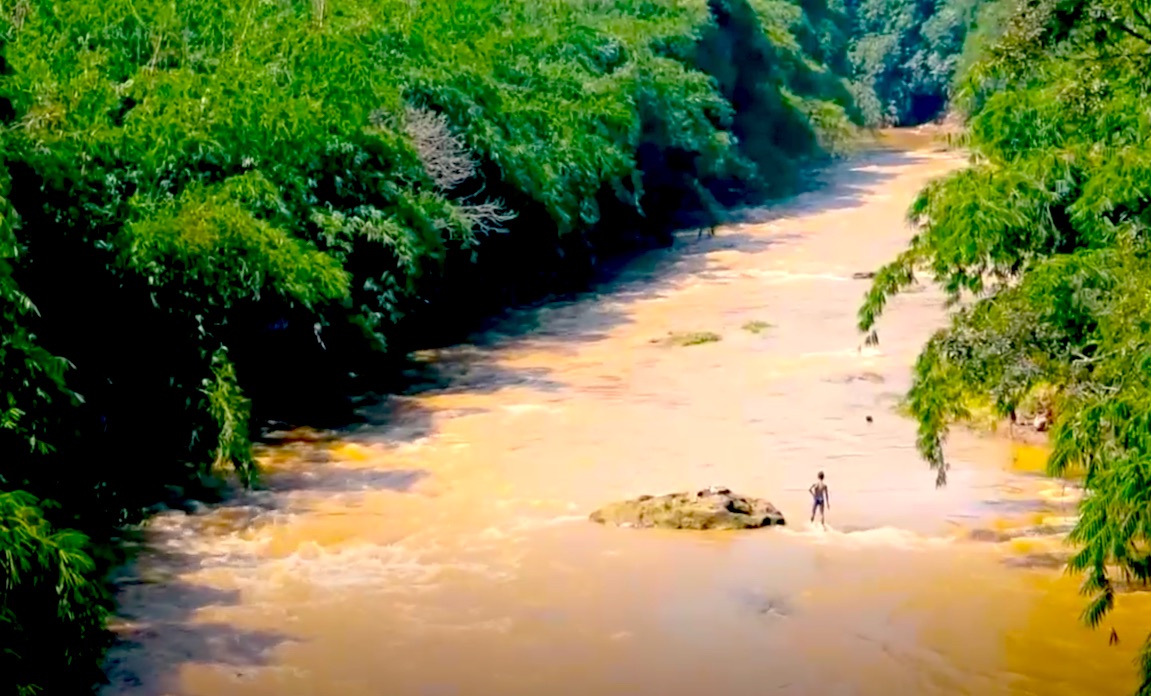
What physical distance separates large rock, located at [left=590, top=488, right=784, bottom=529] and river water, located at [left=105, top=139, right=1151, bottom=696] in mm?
308

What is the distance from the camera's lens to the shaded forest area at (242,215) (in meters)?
12.2

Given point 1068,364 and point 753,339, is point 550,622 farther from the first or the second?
point 753,339

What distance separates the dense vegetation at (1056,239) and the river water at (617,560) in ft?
5.90

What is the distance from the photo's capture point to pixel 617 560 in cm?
1669

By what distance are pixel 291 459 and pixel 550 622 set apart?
7.36 m

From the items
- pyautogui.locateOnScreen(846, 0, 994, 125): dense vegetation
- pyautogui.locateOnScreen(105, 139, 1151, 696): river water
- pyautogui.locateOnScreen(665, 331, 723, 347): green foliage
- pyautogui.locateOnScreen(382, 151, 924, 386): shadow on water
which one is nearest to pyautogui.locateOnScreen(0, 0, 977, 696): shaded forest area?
pyautogui.locateOnScreen(382, 151, 924, 386): shadow on water

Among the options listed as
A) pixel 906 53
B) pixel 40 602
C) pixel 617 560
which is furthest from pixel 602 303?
pixel 906 53

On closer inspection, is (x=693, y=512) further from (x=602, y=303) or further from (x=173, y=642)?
(x=602, y=303)

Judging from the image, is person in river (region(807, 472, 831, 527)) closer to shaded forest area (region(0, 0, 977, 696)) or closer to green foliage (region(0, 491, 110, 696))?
shaded forest area (region(0, 0, 977, 696))

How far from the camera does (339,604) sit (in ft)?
50.2

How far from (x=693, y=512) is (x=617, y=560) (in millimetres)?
1639

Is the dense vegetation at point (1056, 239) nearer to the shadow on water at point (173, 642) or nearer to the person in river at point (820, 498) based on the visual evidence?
the person in river at point (820, 498)

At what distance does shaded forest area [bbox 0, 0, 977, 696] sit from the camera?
12.2 metres

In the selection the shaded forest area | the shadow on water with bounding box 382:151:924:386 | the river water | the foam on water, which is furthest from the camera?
the shadow on water with bounding box 382:151:924:386
